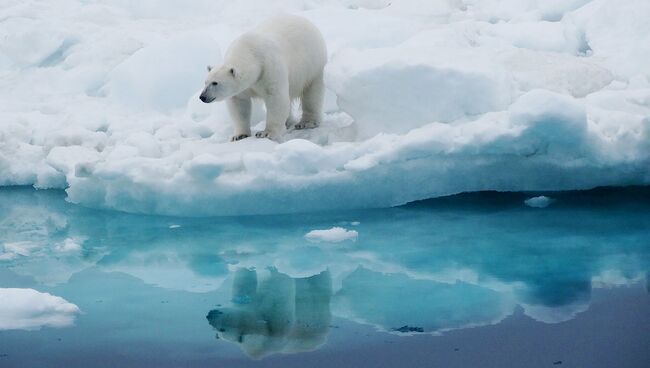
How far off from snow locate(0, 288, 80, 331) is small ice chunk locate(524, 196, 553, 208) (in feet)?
9.55

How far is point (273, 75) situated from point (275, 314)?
2691mm

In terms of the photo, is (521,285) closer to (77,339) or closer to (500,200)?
(500,200)

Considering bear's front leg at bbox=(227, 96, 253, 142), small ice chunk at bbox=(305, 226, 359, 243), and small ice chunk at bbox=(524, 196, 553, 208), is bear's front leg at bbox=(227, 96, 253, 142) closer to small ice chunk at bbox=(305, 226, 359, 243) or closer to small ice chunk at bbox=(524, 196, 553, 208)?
small ice chunk at bbox=(305, 226, 359, 243)

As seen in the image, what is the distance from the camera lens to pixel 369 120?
227 inches

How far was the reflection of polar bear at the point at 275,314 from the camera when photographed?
3.35 metres

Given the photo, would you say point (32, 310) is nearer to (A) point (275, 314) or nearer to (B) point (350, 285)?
(A) point (275, 314)

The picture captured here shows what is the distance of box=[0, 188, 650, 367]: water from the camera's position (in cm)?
323

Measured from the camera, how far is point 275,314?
3691 mm

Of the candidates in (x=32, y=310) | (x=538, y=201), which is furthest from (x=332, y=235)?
(x=32, y=310)

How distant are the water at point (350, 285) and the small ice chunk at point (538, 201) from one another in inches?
2.6

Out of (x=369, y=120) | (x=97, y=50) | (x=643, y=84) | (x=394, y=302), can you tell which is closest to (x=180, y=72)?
(x=97, y=50)

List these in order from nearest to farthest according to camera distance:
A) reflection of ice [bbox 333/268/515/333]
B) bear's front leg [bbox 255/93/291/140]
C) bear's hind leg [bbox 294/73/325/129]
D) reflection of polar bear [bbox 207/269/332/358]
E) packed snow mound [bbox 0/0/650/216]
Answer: reflection of polar bear [bbox 207/269/332/358] → reflection of ice [bbox 333/268/515/333] → packed snow mound [bbox 0/0/650/216] → bear's front leg [bbox 255/93/291/140] → bear's hind leg [bbox 294/73/325/129]

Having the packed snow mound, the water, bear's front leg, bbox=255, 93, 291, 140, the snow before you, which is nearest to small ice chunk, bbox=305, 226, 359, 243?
the water

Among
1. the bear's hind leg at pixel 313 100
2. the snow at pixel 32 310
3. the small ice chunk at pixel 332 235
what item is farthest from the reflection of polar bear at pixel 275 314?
the bear's hind leg at pixel 313 100
